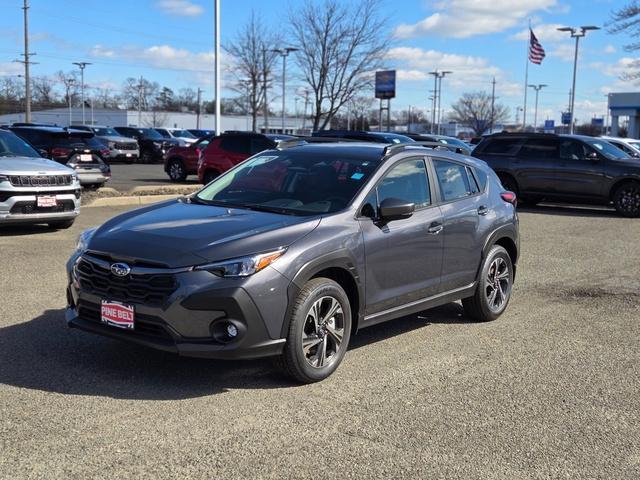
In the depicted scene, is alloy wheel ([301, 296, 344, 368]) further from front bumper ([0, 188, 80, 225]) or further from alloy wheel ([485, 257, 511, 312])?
front bumper ([0, 188, 80, 225])

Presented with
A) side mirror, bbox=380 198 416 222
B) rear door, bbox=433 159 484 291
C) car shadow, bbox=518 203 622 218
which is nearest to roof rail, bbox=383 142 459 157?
rear door, bbox=433 159 484 291

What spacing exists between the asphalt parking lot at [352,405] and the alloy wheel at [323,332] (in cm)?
20

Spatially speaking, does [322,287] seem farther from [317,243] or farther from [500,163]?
[500,163]

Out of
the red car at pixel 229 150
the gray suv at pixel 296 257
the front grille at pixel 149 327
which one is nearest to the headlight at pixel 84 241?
the gray suv at pixel 296 257

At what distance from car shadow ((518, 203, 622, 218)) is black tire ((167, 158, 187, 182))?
10.7 meters

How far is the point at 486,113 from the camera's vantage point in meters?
92.8

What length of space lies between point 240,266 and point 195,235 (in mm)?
449

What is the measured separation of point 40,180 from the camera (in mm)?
10500

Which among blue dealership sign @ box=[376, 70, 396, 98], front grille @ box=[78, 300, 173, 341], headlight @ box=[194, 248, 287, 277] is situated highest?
blue dealership sign @ box=[376, 70, 396, 98]

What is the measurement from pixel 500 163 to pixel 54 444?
15.5 meters

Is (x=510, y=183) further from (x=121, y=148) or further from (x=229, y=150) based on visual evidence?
(x=121, y=148)

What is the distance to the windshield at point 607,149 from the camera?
16.6 metres

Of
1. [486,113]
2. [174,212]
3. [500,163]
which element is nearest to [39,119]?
[486,113]

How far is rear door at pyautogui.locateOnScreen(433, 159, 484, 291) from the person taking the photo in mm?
6152
